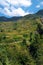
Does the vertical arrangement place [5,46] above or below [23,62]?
above

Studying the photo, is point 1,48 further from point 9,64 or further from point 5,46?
point 9,64

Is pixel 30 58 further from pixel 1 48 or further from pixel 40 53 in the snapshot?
pixel 1 48

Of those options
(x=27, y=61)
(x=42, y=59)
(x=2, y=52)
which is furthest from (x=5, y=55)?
(x=42, y=59)

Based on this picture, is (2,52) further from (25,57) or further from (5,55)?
(25,57)

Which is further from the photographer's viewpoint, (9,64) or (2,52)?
(2,52)

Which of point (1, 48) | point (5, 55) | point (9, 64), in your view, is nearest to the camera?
point (9, 64)

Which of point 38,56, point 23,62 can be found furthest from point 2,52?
point 38,56

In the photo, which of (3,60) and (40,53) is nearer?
(3,60)

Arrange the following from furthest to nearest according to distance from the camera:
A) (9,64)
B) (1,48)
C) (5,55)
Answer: (1,48), (5,55), (9,64)
